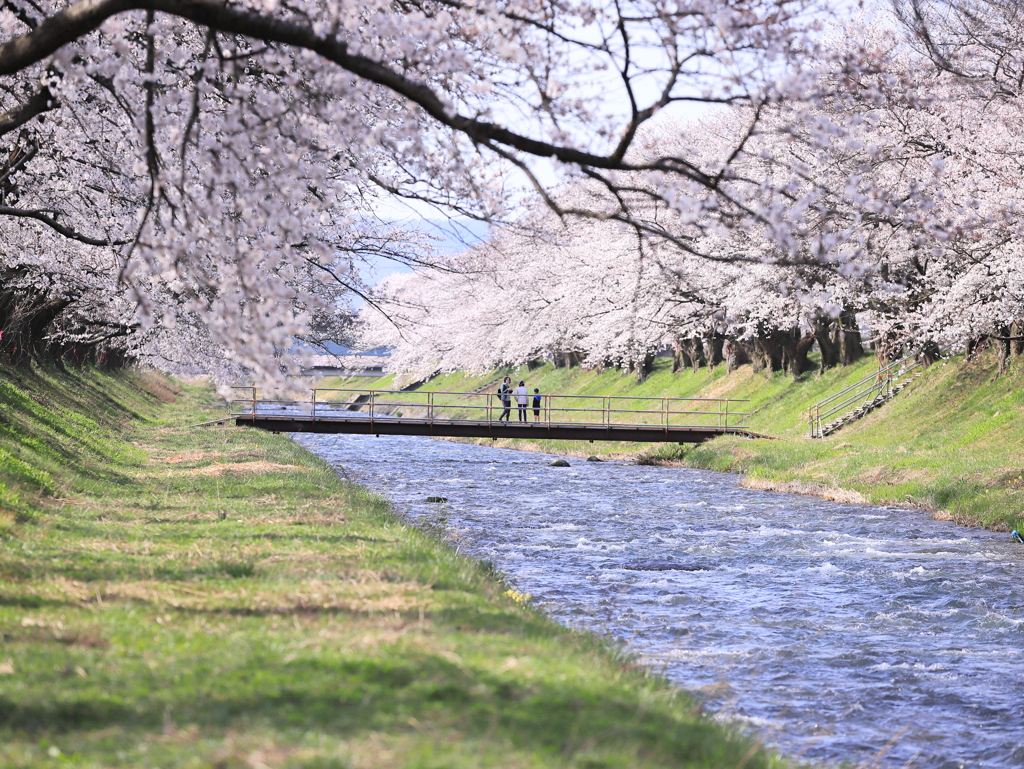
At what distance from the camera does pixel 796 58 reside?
28.2 ft

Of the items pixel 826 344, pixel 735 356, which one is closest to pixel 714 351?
pixel 735 356

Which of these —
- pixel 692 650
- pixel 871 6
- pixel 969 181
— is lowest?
pixel 692 650

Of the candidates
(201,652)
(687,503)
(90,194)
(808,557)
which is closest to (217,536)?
(201,652)

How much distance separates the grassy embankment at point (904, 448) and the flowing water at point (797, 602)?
105 cm

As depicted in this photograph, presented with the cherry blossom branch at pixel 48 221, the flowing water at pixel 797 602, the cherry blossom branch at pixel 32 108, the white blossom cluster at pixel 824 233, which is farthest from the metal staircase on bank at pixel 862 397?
the cherry blossom branch at pixel 32 108

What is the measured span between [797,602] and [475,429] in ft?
72.9

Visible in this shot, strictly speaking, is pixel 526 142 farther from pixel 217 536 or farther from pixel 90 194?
pixel 90 194

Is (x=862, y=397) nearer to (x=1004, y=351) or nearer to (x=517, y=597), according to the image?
(x=1004, y=351)

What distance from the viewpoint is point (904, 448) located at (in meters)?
28.0

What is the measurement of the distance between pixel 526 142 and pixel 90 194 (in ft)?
31.2

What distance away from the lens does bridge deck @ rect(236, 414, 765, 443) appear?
35.3 meters

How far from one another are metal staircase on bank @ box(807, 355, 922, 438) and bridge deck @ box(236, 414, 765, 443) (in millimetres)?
2476

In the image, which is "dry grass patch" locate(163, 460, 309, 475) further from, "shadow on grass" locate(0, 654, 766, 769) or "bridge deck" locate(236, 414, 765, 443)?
"shadow on grass" locate(0, 654, 766, 769)

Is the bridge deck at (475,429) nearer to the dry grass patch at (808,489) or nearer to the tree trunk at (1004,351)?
the dry grass patch at (808,489)
